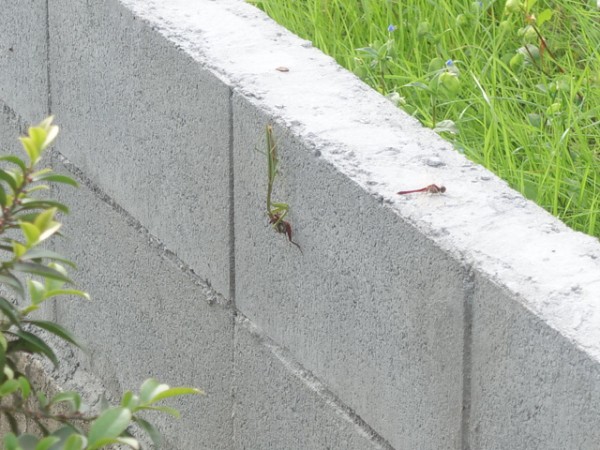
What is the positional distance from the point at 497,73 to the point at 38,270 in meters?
1.74

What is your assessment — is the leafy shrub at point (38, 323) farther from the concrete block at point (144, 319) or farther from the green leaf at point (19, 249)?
the concrete block at point (144, 319)

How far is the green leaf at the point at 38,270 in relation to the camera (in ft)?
6.47

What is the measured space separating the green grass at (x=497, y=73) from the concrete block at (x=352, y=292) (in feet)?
1.66

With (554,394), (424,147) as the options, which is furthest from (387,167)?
(554,394)

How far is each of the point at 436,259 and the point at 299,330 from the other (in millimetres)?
581

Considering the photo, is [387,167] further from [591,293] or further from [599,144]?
[599,144]

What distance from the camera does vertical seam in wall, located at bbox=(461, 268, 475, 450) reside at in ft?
7.25

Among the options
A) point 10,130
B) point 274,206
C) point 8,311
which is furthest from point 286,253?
point 10,130

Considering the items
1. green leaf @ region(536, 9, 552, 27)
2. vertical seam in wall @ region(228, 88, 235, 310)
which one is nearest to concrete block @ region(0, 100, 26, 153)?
vertical seam in wall @ region(228, 88, 235, 310)

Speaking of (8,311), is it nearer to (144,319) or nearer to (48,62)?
(144,319)

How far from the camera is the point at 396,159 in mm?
2553

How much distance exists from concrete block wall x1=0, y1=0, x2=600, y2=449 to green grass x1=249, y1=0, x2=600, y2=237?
34cm

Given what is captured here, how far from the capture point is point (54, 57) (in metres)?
3.62

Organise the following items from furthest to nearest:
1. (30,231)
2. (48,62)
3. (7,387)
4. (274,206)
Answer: (48,62), (274,206), (7,387), (30,231)
